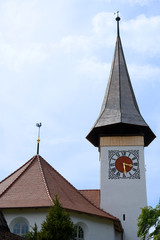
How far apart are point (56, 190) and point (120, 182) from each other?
5440mm

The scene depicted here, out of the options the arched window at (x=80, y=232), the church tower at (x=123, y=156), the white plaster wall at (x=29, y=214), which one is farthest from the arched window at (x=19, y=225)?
the church tower at (x=123, y=156)

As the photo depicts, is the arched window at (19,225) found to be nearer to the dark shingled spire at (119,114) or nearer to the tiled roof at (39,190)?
the tiled roof at (39,190)

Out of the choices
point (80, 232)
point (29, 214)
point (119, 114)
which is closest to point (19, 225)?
point (29, 214)

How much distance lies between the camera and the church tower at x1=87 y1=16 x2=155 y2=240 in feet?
87.3

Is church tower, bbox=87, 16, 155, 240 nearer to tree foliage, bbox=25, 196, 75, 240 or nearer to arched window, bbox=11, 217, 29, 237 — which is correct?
arched window, bbox=11, 217, 29, 237

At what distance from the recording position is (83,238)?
22469 millimetres

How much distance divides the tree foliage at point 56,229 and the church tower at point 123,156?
949cm

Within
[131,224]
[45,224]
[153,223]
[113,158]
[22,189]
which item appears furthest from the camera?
[113,158]

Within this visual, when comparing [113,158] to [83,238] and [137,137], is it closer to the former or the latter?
[137,137]

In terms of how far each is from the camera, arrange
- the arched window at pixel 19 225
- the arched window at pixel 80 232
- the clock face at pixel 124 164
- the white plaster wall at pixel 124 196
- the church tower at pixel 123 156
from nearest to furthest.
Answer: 1. the arched window at pixel 19 225
2. the arched window at pixel 80 232
3. the white plaster wall at pixel 124 196
4. the church tower at pixel 123 156
5. the clock face at pixel 124 164

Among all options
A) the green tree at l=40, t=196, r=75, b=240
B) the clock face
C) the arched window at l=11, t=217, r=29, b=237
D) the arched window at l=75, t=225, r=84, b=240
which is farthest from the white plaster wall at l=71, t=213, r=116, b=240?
the green tree at l=40, t=196, r=75, b=240

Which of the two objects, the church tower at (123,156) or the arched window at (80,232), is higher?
the church tower at (123,156)

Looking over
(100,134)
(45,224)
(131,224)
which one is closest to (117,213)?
(131,224)

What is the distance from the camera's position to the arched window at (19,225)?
2162 centimetres
